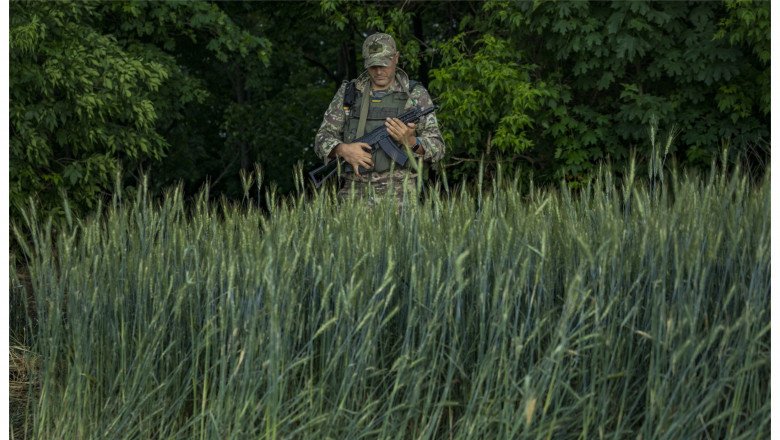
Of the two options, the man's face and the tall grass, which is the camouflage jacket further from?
the tall grass

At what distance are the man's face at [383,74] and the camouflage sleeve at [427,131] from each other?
14 cm

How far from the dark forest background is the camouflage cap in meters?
2.20

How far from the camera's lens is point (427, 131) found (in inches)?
217

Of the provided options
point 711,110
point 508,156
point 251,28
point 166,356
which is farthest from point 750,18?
point 251,28

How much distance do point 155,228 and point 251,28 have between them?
32.0 feet

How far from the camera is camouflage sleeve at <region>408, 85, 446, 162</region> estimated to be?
5461 millimetres

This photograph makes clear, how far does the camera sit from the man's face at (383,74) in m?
5.48

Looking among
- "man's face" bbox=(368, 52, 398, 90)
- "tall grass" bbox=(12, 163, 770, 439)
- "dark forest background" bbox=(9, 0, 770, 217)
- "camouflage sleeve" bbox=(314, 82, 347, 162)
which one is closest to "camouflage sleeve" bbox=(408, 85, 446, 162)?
"man's face" bbox=(368, 52, 398, 90)

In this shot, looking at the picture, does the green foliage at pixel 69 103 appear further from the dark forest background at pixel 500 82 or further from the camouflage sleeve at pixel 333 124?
the camouflage sleeve at pixel 333 124

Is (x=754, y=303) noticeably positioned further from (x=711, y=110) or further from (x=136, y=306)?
(x=711, y=110)

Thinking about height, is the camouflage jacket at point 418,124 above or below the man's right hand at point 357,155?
above

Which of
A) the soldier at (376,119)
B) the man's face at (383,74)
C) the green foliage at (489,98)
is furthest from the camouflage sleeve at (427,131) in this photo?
the green foliage at (489,98)

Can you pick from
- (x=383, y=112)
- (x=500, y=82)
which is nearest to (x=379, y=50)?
(x=383, y=112)

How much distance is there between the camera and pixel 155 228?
3789 mm
